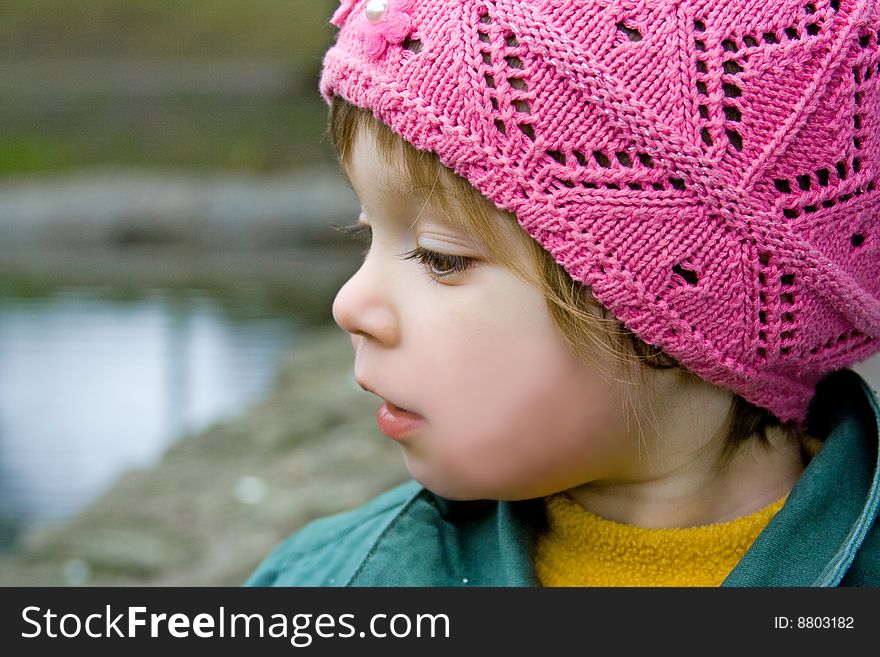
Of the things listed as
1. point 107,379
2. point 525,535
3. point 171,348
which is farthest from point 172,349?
point 525,535

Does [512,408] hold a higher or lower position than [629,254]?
lower

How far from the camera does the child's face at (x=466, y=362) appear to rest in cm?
117

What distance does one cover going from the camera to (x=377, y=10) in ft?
3.87

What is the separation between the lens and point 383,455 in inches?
115

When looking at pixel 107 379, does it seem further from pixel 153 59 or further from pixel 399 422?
pixel 153 59

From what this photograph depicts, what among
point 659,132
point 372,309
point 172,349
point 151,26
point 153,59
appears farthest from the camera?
point 153,59

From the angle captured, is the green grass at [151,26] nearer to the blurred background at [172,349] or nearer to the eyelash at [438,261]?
the blurred background at [172,349]

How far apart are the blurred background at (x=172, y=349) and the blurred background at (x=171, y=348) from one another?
0.04ft

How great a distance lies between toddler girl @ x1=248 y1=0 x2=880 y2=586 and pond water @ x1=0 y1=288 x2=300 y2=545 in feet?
7.01

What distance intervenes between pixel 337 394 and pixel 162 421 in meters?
0.72

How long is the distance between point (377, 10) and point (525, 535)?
67 centimetres

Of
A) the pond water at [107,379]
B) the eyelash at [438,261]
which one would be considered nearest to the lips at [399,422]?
the eyelash at [438,261]

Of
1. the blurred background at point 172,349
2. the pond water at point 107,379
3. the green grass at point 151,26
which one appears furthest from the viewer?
the green grass at point 151,26

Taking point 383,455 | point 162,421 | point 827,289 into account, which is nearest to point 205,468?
point 383,455
